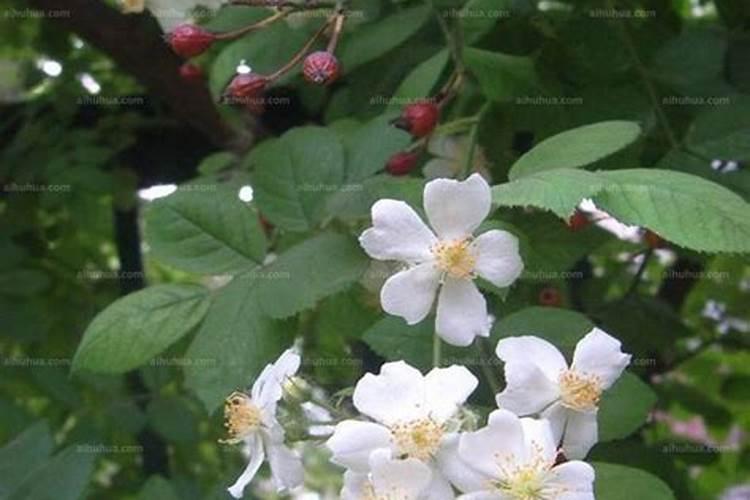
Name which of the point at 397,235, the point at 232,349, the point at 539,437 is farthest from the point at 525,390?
the point at 232,349

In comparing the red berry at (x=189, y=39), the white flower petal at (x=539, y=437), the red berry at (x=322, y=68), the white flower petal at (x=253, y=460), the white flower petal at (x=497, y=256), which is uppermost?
the red berry at (x=189, y=39)

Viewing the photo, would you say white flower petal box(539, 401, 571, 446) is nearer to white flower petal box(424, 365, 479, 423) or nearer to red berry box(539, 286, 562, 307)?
white flower petal box(424, 365, 479, 423)

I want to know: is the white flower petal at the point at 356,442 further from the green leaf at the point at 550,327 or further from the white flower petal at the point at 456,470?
the green leaf at the point at 550,327

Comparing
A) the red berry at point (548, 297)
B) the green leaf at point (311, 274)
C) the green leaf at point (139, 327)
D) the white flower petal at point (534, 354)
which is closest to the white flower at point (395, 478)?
the white flower petal at point (534, 354)

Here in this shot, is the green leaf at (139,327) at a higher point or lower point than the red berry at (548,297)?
higher

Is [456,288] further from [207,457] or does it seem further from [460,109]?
[207,457]

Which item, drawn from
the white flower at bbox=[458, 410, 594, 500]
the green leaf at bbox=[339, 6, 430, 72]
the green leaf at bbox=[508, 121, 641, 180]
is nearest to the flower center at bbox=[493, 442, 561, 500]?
the white flower at bbox=[458, 410, 594, 500]

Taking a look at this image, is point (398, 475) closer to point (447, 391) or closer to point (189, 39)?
point (447, 391)
